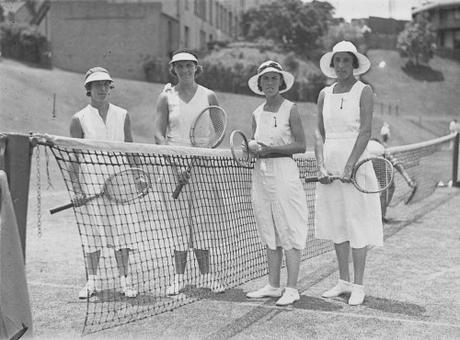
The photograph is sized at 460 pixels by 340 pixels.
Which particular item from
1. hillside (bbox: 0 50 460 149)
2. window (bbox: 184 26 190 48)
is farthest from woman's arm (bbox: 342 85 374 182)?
window (bbox: 184 26 190 48)

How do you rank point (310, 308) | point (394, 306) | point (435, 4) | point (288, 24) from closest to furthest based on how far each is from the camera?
point (310, 308) < point (394, 306) < point (288, 24) < point (435, 4)

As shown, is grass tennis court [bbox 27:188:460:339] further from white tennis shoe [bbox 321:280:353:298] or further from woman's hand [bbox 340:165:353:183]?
woman's hand [bbox 340:165:353:183]

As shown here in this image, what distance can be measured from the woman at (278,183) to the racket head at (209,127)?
420 mm

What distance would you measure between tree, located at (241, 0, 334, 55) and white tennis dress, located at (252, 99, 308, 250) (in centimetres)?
7062

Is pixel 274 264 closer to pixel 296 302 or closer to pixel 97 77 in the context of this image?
Answer: pixel 296 302

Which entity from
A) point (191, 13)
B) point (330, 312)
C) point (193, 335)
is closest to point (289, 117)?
point (330, 312)

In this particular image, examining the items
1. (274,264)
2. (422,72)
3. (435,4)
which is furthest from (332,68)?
(435,4)

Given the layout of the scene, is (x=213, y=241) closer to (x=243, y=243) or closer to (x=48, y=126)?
(x=243, y=243)

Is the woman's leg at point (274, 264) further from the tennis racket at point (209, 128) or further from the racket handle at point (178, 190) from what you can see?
the tennis racket at point (209, 128)

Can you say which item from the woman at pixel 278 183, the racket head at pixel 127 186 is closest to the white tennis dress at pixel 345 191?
the woman at pixel 278 183

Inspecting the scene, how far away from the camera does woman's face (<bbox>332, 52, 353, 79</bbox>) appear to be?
5.52 metres

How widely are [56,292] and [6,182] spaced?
2.87 m

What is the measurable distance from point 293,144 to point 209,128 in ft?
2.85

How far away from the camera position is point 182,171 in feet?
18.6
